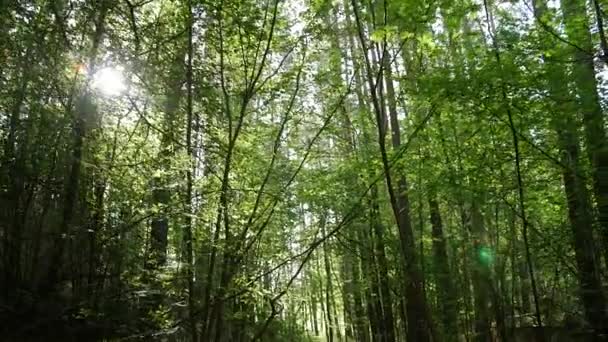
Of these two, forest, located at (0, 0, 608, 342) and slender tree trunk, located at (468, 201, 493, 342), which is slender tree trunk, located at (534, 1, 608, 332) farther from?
slender tree trunk, located at (468, 201, 493, 342)

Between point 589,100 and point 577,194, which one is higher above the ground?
point 589,100

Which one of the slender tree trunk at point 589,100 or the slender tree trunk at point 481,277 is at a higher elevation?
the slender tree trunk at point 589,100

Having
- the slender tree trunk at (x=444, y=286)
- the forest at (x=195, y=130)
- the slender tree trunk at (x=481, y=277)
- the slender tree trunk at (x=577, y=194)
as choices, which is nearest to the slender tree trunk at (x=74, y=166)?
the forest at (x=195, y=130)

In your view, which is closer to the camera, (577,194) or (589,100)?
(589,100)

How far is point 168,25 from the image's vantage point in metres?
5.81

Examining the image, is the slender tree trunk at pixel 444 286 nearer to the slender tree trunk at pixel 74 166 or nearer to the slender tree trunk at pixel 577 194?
the slender tree trunk at pixel 577 194

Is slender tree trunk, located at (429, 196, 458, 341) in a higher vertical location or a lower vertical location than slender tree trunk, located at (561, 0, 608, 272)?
lower

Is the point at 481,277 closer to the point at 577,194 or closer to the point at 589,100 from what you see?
the point at 577,194

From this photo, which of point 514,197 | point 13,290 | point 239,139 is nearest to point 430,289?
point 514,197

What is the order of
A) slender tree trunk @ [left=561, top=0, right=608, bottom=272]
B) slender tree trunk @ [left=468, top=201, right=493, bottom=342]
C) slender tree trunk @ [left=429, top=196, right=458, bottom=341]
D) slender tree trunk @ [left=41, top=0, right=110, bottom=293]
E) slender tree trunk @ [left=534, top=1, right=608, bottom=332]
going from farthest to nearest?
slender tree trunk @ [left=429, top=196, right=458, bottom=341], slender tree trunk @ [left=468, top=201, right=493, bottom=342], slender tree trunk @ [left=41, top=0, right=110, bottom=293], slender tree trunk @ [left=534, top=1, right=608, bottom=332], slender tree trunk @ [left=561, top=0, right=608, bottom=272]

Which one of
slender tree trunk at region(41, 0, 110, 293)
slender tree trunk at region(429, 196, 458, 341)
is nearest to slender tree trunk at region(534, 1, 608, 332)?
slender tree trunk at region(429, 196, 458, 341)

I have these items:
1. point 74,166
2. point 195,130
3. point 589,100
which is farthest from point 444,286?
point 74,166

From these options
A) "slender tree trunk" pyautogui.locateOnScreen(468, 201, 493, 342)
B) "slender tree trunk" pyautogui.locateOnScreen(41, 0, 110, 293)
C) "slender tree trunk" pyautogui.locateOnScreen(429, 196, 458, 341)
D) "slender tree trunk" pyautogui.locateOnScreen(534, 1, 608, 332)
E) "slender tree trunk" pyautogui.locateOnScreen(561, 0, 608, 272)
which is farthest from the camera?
"slender tree trunk" pyautogui.locateOnScreen(429, 196, 458, 341)

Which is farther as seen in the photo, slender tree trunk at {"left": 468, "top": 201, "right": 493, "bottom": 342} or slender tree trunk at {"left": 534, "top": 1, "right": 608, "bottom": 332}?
slender tree trunk at {"left": 468, "top": 201, "right": 493, "bottom": 342}
